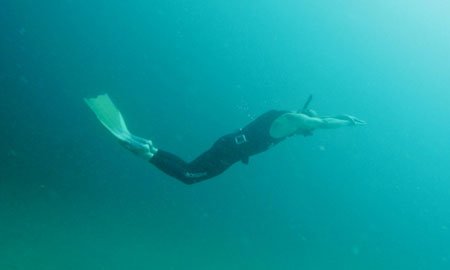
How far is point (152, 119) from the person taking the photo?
27312 mm

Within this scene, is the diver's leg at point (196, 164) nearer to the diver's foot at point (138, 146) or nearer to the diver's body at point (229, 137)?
the diver's body at point (229, 137)

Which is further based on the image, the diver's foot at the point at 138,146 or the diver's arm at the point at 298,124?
the diver's arm at the point at 298,124

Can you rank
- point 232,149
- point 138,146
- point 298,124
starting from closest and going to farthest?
point 138,146
point 298,124
point 232,149

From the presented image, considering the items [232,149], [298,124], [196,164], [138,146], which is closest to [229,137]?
[232,149]

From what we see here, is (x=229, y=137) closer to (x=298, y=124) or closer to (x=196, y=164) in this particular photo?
(x=196, y=164)

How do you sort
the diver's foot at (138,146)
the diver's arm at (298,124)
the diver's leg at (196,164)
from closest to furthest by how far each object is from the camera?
the diver's foot at (138,146) → the diver's leg at (196,164) → the diver's arm at (298,124)

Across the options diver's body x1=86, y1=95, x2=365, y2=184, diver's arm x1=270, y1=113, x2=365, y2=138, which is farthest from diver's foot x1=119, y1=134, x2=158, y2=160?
diver's arm x1=270, y1=113, x2=365, y2=138

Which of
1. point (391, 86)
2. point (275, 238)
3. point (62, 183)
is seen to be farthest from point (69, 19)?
point (391, 86)

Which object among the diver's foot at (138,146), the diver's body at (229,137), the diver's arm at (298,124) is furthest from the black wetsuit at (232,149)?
the diver's foot at (138,146)

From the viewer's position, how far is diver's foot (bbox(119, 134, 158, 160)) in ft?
18.5

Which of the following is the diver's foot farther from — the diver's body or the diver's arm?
the diver's arm

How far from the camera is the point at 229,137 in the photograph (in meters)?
6.29

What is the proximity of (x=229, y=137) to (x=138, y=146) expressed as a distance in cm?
127

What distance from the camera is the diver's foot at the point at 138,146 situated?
5.62m
